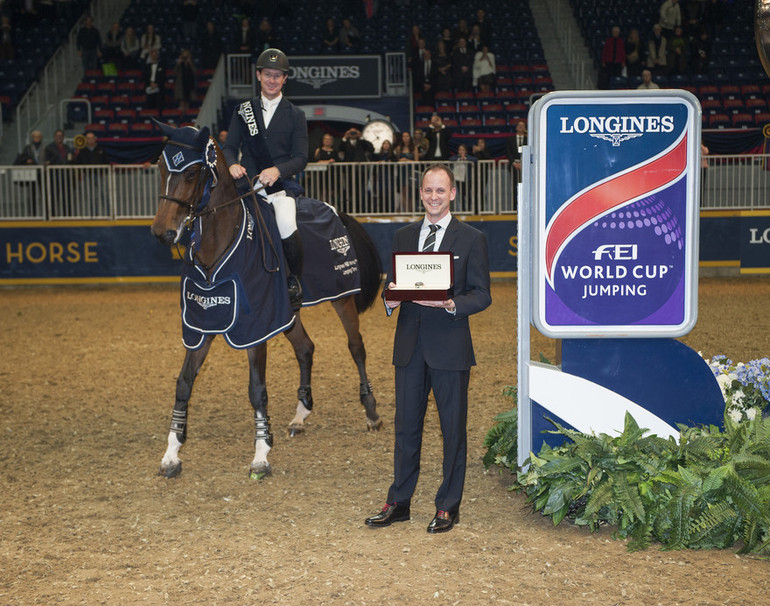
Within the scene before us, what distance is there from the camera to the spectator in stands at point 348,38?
24078 mm

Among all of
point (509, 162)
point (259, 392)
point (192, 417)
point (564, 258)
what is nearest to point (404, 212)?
point (509, 162)

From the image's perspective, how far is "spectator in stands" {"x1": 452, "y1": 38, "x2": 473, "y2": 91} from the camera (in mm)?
23047

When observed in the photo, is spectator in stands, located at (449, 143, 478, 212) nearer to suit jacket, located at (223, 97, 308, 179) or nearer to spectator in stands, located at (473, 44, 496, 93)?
spectator in stands, located at (473, 44, 496, 93)

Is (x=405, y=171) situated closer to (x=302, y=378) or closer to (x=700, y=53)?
(x=700, y=53)

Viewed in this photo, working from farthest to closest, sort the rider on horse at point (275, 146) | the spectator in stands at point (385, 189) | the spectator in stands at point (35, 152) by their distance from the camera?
the spectator in stands at point (35, 152), the spectator in stands at point (385, 189), the rider on horse at point (275, 146)

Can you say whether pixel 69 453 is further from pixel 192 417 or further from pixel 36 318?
pixel 36 318

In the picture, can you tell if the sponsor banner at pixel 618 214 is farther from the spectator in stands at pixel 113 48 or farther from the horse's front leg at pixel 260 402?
the spectator in stands at pixel 113 48

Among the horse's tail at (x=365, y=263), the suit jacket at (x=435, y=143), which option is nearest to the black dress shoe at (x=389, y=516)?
the horse's tail at (x=365, y=263)

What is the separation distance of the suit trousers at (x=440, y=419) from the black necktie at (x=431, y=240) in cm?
55

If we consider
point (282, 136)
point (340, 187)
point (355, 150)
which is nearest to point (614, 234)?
point (282, 136)

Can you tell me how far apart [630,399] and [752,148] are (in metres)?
15.2

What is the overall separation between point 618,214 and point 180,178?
9.66 feet

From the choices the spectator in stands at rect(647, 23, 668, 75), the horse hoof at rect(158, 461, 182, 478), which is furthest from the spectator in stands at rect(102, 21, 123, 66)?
the horse hoof at rect(158, 461, 182, 478)

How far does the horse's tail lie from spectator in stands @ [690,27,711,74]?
17037 mm
